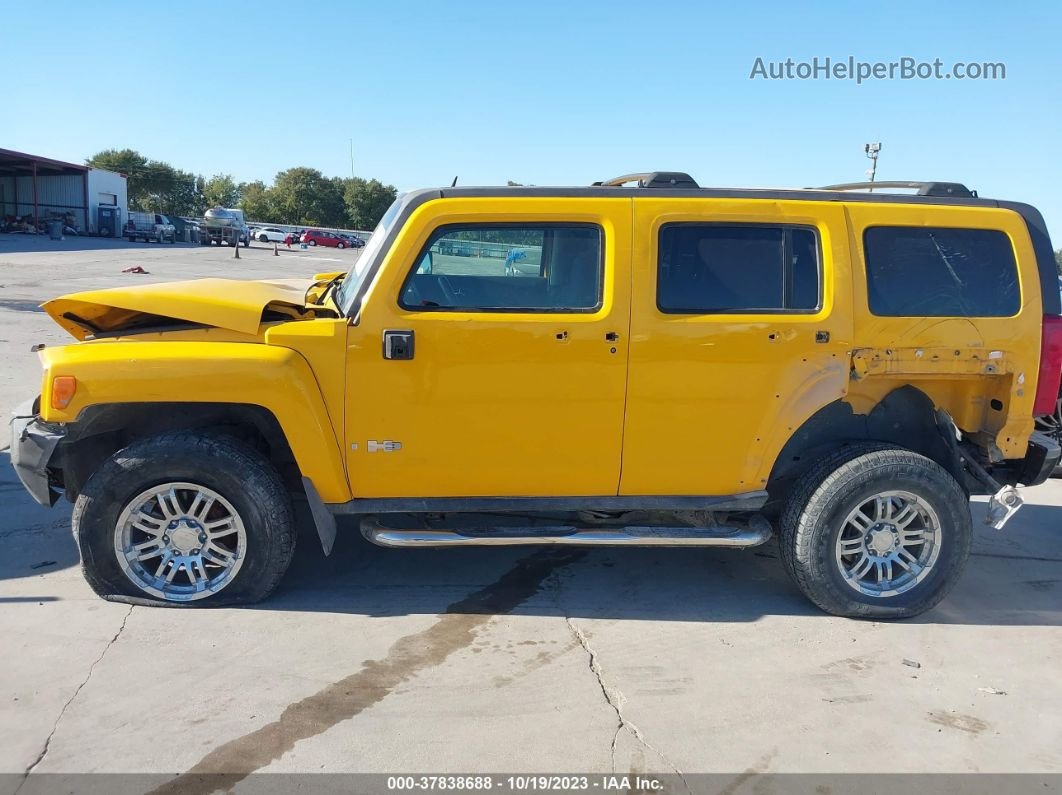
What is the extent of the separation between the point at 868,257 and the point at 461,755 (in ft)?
10.0

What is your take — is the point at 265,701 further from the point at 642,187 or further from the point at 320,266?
the point at 320,266

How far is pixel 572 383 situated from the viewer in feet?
12.8

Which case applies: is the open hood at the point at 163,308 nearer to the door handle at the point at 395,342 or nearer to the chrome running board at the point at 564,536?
the door handle at the point at 395,342

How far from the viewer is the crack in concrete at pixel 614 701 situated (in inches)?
119

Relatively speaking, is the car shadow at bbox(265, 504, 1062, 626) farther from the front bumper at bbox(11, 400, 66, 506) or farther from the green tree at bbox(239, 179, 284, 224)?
the green tree at bbox(239, 179, 284, 224)

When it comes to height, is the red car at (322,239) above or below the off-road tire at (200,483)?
above

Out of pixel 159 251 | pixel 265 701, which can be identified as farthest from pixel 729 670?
pixel 159 251

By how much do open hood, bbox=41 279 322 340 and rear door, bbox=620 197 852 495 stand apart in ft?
5.88

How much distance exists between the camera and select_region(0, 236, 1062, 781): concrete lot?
9.99 feet

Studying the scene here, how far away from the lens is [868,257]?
161 inches

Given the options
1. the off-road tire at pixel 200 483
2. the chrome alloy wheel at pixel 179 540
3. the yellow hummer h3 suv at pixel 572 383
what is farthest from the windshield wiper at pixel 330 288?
the chrome alloy wheel at pixel 179 540

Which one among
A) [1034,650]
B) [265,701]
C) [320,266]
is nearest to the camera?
[265,701]

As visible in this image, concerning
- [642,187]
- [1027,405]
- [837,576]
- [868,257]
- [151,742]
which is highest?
[642,187]

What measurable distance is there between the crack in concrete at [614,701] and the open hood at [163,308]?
2.16m
